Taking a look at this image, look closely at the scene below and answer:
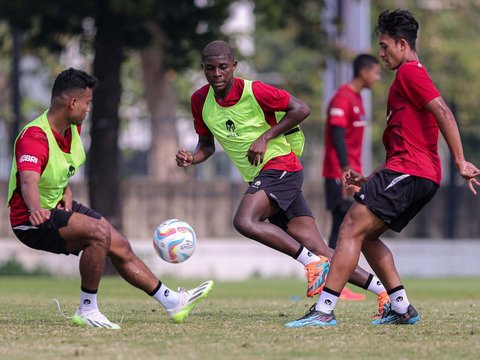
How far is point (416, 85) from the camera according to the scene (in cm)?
870

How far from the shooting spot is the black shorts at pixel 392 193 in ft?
28.8

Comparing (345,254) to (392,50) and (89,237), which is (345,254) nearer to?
(392,50)

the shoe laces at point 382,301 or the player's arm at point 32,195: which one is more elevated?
the player's arm at point 32,195

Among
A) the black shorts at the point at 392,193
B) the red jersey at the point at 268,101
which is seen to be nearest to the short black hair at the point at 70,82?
the red jersey at the point at 268,101

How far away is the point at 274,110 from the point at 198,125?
83cm

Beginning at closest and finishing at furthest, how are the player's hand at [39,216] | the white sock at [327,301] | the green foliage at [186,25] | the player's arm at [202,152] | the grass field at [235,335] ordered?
the grass field at [235,335]
the player's hand at [39,216]
the white sock at [327,301]
the player's arm at [202,152]
the green foliage at [186,25]

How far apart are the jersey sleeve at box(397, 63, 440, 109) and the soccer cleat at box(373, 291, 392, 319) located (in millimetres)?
1773

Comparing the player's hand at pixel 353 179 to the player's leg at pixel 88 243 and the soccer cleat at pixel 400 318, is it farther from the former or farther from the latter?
the player's leg at pixel 88 243

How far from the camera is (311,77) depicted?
107 ft

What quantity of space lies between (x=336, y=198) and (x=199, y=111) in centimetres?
377

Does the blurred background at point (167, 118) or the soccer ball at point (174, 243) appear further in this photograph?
the blurred background at point (167, 118)

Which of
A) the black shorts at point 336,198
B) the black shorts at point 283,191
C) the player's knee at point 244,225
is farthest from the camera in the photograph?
the black shorts at point 336,198

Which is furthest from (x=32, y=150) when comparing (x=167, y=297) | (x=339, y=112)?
(x=339, y=112)

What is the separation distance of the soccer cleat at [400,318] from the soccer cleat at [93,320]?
2.07 m
